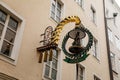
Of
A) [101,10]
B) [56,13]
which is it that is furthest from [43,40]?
[101,10]

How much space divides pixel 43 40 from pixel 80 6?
632cm

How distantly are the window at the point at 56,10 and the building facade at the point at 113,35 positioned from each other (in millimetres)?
7937

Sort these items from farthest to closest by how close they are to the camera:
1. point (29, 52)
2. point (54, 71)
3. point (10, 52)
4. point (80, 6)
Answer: point (80, 6), point (54, 71), point (29, 52), point (10, 52)

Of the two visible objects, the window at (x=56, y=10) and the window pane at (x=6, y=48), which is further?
the window at (x=56, y=10)

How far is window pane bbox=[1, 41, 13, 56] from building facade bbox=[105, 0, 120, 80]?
1135 cm

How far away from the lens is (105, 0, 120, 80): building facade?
18672mm

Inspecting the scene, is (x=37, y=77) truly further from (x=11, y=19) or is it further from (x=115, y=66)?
(x=115, y=66)

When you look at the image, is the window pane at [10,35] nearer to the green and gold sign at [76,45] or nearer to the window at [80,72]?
the green and gold sign at [76,45]

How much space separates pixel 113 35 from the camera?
2038 centimetres

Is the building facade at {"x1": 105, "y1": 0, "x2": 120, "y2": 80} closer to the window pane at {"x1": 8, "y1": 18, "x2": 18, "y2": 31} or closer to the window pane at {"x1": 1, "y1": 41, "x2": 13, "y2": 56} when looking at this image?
the window pane at {"x1": 8, "y1": 18, "x2": 18, "y2": 31}

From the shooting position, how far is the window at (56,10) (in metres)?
11.3

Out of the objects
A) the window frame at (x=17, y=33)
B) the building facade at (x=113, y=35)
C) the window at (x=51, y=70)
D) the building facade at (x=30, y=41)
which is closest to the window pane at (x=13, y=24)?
the building facade at (x=30, y=41)

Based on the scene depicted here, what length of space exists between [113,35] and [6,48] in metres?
14.1

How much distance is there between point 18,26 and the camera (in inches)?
A: 346
